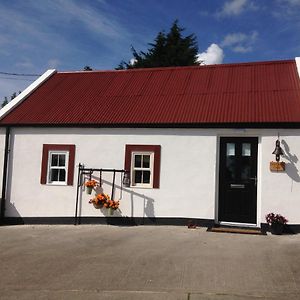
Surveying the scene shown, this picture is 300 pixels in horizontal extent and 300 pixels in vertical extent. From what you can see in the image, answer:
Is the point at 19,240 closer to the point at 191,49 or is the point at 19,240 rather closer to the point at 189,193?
the point at 189,193

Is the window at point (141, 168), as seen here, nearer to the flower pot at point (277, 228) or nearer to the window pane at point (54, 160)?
the window pane at point (54, 160)

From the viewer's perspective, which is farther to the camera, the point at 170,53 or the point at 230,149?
the point at 170,53

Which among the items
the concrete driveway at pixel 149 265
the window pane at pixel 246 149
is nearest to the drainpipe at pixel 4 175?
the concrete driveway at pixel 149 265

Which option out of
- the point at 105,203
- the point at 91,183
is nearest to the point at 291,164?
the point at 105,203

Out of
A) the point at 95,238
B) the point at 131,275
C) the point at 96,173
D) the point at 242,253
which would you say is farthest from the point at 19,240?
the point at 242,253

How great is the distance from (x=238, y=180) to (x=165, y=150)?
7.01 ft

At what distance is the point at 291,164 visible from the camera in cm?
1097

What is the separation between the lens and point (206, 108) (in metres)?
12.3

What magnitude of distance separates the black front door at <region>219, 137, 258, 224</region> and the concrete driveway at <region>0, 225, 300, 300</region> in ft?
3.31

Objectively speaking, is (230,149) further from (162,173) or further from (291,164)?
(162,173)

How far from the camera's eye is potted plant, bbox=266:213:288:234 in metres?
10.6

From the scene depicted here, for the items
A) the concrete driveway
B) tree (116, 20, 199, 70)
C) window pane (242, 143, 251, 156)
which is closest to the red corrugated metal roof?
window pane (242, 143, 251, 156)

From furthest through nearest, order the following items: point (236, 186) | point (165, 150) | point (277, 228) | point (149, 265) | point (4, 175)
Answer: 1. point (4, 175)
2. point (165, 150)
3. point (236, 186)
4. point (277, 228)
5. point (149, 265)

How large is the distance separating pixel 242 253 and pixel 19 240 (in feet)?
17.5
